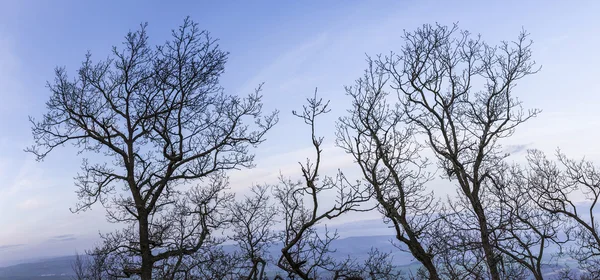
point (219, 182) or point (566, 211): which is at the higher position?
point (219, 182)

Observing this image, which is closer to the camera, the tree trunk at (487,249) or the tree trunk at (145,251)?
the tree trunk at (487,249)

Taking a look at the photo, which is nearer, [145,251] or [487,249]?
[487,249]

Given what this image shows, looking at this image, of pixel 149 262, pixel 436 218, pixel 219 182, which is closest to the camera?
pixel 436 218

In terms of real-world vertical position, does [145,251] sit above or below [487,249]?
above

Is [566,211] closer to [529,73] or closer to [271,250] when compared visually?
[529,73]

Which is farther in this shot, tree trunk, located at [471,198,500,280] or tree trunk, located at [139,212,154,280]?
tree trunk, located at [139,212,154,280]

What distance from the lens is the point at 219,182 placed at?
13.4m

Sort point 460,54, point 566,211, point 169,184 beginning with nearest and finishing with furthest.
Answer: point 169,184, point 460,54, point 566,211

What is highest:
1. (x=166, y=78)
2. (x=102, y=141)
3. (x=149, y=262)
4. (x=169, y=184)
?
(x=166, y=78)

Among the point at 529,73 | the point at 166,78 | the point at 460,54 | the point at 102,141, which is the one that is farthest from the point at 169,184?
the point at 529,73

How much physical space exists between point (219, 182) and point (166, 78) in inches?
144

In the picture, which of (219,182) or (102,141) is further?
(219,182)

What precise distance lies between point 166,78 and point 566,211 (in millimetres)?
15295

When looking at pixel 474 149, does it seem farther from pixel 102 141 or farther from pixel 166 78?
pixel 102 141
